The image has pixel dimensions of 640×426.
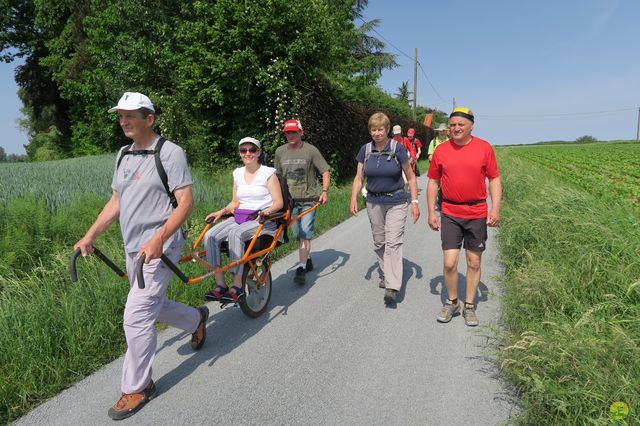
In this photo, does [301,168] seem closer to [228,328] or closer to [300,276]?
[300,276]

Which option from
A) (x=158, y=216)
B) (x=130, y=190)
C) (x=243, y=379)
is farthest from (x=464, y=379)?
(x=130, y=190)

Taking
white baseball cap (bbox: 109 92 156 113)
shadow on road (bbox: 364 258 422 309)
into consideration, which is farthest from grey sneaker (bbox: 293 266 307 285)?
white baseball cap (bbox: 109 92 156 113)

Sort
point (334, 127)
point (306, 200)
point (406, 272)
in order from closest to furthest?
point (306, 200), point (406, 272), point (334, 127)

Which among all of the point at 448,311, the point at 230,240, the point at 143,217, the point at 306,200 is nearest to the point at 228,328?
the point at 230,240

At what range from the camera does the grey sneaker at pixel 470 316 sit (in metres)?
3.85

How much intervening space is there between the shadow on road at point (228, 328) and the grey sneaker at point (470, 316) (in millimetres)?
1839

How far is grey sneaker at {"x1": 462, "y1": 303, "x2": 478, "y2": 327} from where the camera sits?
3848mm

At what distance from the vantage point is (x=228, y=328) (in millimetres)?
3941

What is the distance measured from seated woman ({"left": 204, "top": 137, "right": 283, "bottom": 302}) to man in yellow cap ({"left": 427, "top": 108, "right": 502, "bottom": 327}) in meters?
1.67

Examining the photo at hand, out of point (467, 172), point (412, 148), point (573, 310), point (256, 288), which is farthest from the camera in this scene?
point (412, 148)

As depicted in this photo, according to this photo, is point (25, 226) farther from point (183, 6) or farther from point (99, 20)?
point (99, 20)

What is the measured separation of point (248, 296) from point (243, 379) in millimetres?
1213

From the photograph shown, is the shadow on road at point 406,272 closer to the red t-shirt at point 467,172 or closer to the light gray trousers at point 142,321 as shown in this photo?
the red t-shirt at point 467,172

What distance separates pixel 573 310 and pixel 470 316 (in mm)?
868
